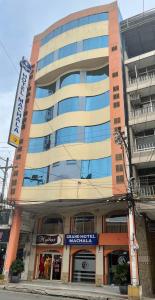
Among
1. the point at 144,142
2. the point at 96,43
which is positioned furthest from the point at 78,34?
the point at 144,142

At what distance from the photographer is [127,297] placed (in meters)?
17.1

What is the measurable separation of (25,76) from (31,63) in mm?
3960

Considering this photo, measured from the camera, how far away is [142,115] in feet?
80.6

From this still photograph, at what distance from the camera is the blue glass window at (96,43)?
28.9 m

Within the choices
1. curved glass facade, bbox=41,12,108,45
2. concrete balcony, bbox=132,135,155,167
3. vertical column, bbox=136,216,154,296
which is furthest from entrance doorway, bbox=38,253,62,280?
curved glass facade, bbox=41,12,108,45

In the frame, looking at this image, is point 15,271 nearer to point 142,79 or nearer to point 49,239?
point 49,239

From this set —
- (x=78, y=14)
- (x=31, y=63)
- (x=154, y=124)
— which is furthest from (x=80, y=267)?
(x=78, y=14)

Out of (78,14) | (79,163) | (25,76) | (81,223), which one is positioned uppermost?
(78,14)

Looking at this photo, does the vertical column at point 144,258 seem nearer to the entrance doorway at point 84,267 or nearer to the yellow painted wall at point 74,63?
the entrance doorway at point 84,267

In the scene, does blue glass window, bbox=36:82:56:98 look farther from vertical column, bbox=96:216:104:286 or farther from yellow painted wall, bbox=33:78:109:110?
vertical column, bbox=96:216:104:286

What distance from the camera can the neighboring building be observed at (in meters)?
20.4

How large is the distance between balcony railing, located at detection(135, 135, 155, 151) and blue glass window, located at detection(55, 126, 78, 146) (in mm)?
5545

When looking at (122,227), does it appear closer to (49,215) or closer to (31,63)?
(49,215)

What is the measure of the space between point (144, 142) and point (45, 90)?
1301 cm
